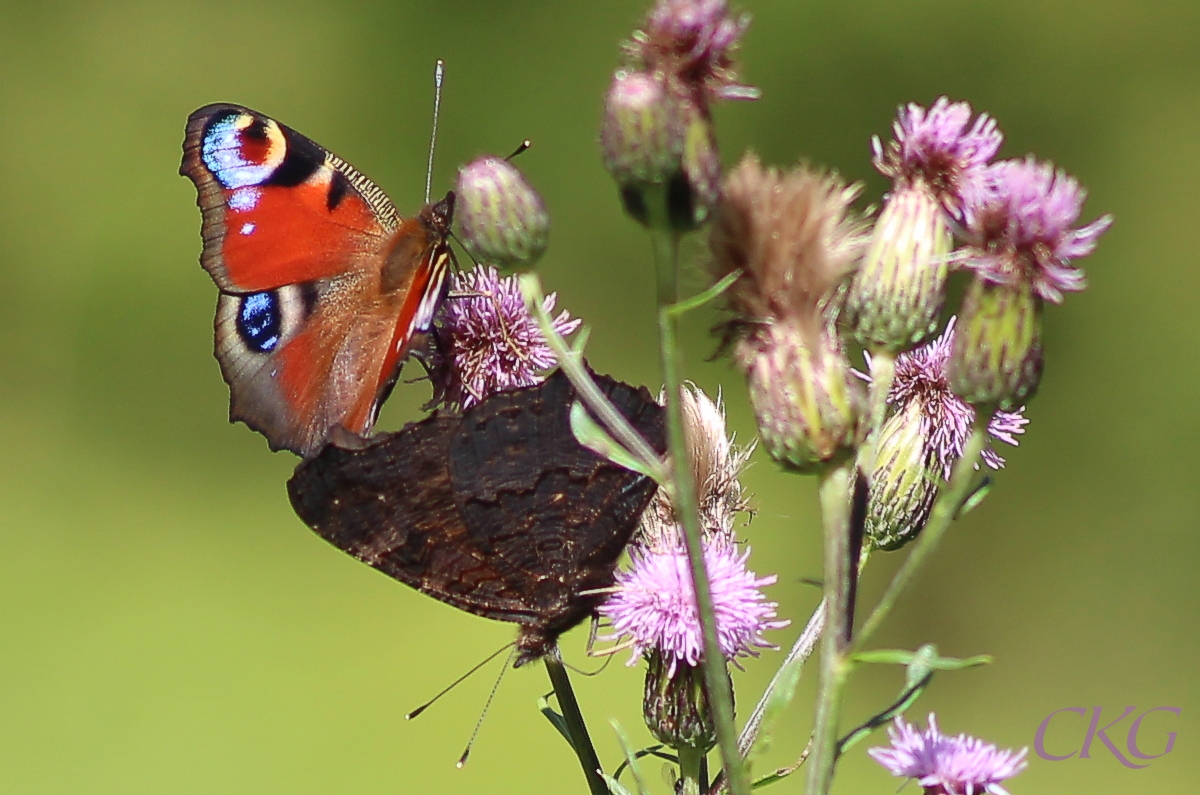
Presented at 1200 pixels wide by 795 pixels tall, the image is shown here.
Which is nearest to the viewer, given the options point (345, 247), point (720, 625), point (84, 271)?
point (720, 625)

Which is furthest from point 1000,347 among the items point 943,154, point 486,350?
point 486,350

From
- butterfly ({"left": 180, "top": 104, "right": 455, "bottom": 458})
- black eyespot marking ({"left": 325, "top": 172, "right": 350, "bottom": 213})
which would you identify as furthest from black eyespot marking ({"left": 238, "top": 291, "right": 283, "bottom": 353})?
black eyespot marking ({"left": 325, "top": 172, "right": 350, "bottom": 213})

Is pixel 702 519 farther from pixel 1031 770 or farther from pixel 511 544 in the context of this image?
pixel 1031 770

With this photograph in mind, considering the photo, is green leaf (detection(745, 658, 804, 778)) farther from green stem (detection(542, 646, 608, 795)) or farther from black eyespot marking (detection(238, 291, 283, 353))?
black eyespot marking (detection(238, 291, 283, 353))

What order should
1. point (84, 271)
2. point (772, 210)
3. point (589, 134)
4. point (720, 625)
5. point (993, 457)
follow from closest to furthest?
point (772, 210)
point (720, 625)
point (993, 457)
point (589, 134)
point (84, 271)

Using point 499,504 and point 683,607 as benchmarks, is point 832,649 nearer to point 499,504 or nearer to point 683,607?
point 683,607

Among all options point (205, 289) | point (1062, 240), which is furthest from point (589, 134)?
point (1062, 240)

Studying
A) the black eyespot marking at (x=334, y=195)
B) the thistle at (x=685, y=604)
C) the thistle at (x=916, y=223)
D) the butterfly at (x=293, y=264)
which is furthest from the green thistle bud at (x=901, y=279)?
the black eyespot marking at (x=334, y=195)
